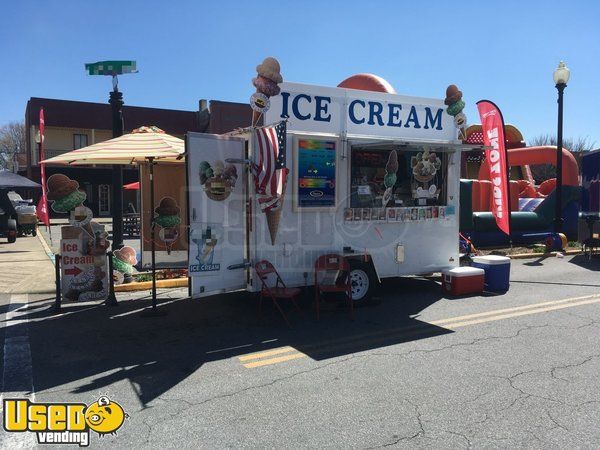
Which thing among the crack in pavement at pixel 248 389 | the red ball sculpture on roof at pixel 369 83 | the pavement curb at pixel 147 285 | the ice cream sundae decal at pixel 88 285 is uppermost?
the red ball sculpture on roof at pixel 369 83

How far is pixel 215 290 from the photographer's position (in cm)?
Answer: 670

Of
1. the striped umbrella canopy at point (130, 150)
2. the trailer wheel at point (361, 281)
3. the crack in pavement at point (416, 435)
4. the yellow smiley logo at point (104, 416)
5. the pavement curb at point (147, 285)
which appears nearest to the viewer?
the crack in pavement at point (416, 435)

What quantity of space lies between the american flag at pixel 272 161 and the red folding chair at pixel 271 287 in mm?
973

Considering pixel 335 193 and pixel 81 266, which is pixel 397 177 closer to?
pixel 335 193

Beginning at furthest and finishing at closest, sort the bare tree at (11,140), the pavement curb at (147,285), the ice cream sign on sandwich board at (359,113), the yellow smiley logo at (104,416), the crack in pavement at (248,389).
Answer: the bare tree at (11,140) → the pavement curb at (147,285) → the ice cream sign on sandwich board at (359,113) → the crack in pavement at (248,389) → the yellow smiley logo at (104,416)

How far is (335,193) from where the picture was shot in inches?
297

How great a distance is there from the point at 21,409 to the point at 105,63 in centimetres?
735

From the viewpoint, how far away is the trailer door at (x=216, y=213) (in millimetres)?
6449

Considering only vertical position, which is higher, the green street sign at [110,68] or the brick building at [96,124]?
the brick building at [96,124]

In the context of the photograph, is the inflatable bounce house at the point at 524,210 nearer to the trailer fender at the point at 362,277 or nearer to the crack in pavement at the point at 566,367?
the trailer fender at the point at 362,277

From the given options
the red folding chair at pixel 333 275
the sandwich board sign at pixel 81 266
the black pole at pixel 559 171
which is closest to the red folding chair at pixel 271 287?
the red folding chair at pixel 333 275

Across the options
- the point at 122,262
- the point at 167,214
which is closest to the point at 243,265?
the point at 167,214

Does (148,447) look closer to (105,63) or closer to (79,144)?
(105,63)

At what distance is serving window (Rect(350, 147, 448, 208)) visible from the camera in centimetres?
789
